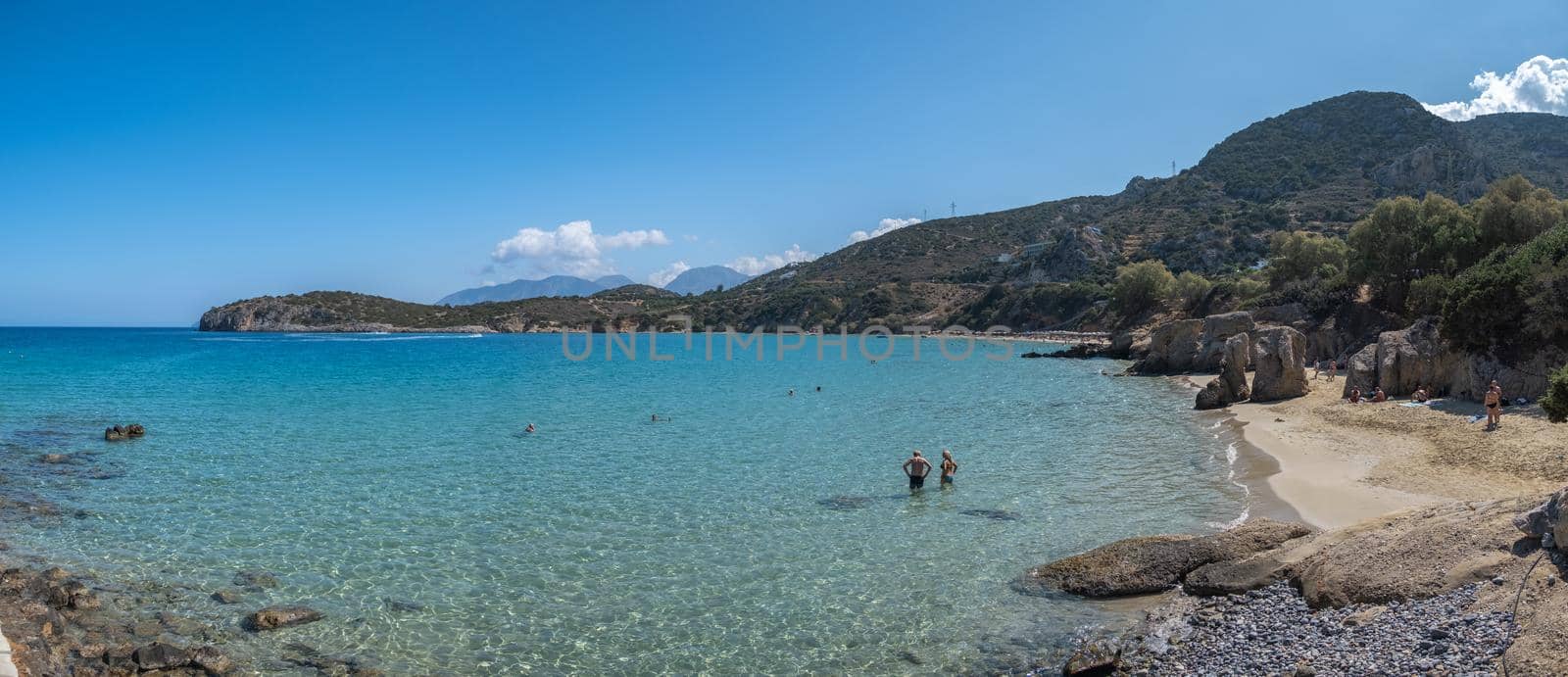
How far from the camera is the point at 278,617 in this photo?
10.3 meters

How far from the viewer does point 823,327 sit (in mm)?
132375

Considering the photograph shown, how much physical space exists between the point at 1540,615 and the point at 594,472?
17161mm

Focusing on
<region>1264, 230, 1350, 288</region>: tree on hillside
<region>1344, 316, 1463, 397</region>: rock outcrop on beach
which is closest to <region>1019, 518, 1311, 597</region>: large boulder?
<region>1344, 316, 1463, 397</region>: rock outcrop on beach

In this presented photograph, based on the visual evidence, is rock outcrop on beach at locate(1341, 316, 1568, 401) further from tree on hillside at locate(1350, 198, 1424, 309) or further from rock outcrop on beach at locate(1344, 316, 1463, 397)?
tree on hillside at locate(1350, 198, 1424, 309)

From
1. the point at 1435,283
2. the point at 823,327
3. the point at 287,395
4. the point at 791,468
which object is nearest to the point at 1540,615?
the point at 791,468

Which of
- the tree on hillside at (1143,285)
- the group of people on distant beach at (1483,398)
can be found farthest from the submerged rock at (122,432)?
the tree on hillside at (1143,285)

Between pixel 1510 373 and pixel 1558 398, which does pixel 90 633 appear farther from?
pixel 1510 373

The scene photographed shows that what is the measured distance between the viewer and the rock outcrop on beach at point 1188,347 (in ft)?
150

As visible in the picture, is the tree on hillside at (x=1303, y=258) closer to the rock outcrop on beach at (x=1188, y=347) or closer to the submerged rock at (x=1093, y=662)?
the rock outcrop on beach at (x=1188, y=347)

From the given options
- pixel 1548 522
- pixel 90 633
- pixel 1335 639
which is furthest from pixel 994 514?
pixel 90 633

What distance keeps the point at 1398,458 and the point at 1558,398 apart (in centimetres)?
489

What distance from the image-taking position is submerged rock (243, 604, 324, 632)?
399 inches

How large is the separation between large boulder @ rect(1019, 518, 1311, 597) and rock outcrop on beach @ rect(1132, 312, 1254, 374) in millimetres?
37776

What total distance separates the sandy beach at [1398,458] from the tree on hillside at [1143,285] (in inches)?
2272
